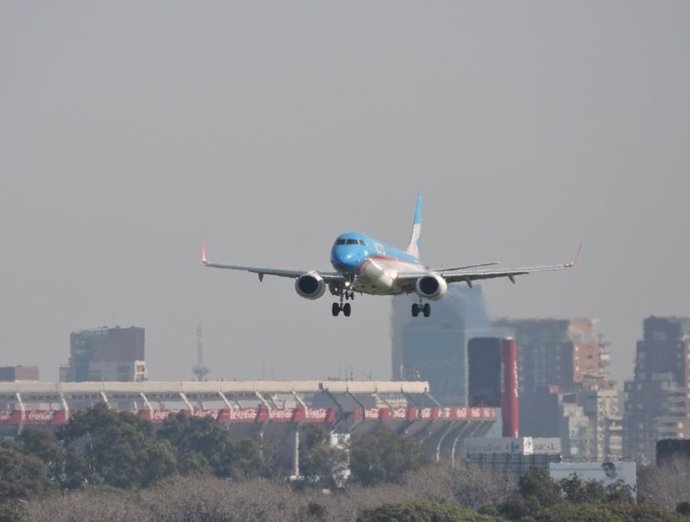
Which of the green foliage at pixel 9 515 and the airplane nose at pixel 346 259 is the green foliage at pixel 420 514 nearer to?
the green foliage at pixel 9 515

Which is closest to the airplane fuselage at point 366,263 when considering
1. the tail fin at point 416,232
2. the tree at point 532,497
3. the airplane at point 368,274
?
the airplane at point 368,274

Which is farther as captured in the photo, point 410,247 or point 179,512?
point 179,512

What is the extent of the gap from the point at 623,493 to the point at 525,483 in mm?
10294

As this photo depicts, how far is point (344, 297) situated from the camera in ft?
400

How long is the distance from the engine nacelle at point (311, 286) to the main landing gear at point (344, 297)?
254cm

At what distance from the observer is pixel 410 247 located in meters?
156

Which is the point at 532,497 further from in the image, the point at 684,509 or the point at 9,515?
the point at 9,515

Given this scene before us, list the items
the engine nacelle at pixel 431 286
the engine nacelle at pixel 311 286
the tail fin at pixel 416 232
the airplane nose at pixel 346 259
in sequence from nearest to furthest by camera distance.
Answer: the airplane nose at pixel 346 259 < the engine nacelle at pixel 311 286 < the engine nacelle at pixel 431 286 < the tail fin at pixel 416 232

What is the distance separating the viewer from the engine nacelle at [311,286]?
117625 mm

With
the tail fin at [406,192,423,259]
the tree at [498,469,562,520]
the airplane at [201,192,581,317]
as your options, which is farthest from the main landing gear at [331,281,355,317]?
the tree at [498,469,562,520]

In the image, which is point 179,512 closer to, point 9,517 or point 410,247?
point 9,517

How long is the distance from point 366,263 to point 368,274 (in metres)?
0.67

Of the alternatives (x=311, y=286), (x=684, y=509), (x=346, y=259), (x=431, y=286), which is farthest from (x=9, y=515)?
(x=346, y=259)

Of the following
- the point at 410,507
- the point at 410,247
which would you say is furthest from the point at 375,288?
the point at 410,507
